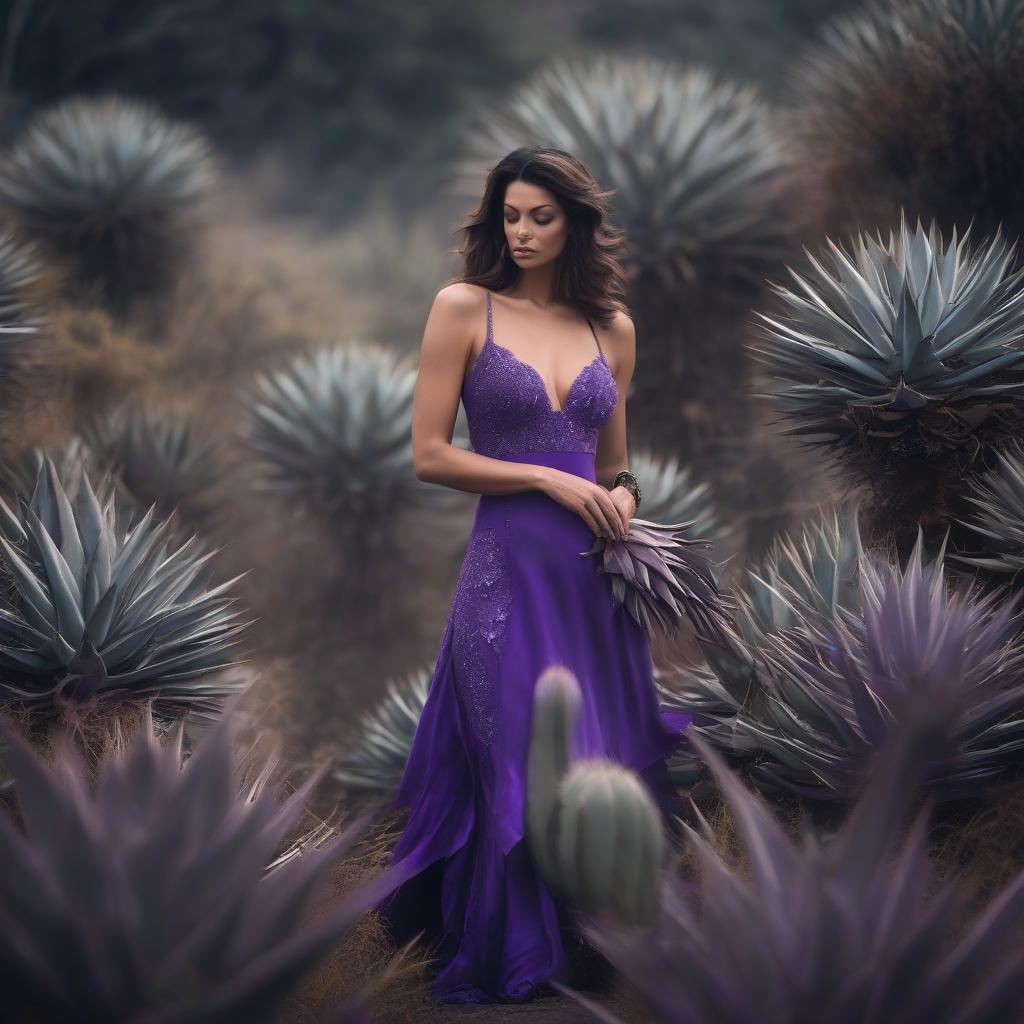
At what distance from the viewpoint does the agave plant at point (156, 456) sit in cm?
883

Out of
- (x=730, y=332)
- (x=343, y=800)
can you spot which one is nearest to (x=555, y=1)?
(x=730, y=332)

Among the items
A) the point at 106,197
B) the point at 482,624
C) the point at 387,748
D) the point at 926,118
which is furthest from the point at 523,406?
the point at 106,197

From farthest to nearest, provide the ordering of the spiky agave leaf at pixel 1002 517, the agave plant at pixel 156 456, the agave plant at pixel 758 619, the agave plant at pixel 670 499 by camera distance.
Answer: the agave plant at pixel 156 456, the agave plant at pixel 670 499, the spiky agave leaf at pixel 1002 517, the agave plant at pixel 758 619

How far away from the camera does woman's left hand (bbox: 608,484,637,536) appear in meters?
3.81

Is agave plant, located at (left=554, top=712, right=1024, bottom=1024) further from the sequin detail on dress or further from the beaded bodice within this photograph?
the beaded bodice

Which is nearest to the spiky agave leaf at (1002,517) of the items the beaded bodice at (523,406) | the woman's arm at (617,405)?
the woman's arm at (617,405)

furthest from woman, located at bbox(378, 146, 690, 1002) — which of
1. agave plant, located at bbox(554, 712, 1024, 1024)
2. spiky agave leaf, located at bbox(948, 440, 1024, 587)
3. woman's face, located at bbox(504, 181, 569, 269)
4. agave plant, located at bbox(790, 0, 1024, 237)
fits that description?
agave plant, located at bbox(790, 0, 1024, 237)

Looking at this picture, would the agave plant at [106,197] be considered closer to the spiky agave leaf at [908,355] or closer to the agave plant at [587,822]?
the spiky agave leaf at [908,355]

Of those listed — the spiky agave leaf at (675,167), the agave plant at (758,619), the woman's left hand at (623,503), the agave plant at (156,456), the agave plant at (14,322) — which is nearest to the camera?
the woman's left hand at (623,503)

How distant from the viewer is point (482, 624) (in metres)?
3.86

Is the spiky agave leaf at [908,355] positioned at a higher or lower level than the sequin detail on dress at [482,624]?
higher

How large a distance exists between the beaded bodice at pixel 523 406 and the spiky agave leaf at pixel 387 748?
2.02 m

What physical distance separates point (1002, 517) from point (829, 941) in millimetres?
2607

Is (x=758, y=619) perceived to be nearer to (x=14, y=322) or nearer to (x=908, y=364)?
(x=908, y=364)
